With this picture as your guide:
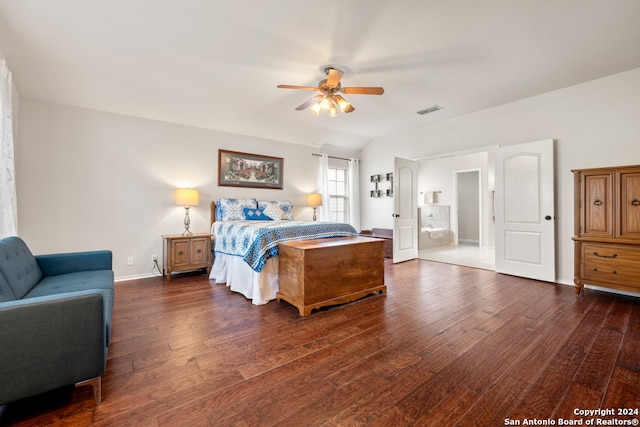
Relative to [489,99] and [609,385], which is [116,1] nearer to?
[609,385]

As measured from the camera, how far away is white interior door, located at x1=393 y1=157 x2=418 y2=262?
16.7 ft

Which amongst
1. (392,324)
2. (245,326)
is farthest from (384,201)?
(245,326)

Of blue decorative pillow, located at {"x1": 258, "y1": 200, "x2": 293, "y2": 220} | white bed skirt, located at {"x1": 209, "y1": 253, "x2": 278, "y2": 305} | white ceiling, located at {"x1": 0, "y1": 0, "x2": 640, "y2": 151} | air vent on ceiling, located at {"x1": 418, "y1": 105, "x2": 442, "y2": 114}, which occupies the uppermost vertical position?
air vent on ceiling, located at {"x1": 418, "y1": 105, "x2": 442, "y2": 114}

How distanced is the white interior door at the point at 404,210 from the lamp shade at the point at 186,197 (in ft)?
11.3

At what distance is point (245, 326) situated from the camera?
2365mm

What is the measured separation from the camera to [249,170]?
500cm

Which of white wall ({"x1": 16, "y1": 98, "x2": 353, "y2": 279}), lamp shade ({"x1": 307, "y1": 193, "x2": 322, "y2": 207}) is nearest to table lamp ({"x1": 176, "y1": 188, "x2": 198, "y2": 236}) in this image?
white wall ({"x1": 16, "y1": 98, "x2": 353, "y2": 279})

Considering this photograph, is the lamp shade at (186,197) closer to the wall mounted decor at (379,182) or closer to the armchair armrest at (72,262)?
the armchair armrest at (72,262)

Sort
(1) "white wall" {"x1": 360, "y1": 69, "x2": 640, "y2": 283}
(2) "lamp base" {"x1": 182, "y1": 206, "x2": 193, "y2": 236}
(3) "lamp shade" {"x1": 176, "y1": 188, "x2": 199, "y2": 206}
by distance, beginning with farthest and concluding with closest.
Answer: (2) "lamp base" {"x1": 182, "y1": 206, "x2": 193, "y2": 236}
(3) "lamp shade" {"x1": 176, "y1": 188, "x2": 199, "y2": 206}
(1) "white wall" {"x1": 360, "y1": 69, "x2": 640, "y2": 283}

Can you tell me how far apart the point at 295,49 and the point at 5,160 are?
9.29 ft

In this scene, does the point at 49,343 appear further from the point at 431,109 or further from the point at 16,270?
the point at 431,109

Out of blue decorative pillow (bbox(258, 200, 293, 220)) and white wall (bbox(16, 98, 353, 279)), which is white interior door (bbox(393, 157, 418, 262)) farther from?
white wall (bbox(16, 98, 353, 279))

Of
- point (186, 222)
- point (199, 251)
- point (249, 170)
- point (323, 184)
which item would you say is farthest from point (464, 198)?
point (186, 222)

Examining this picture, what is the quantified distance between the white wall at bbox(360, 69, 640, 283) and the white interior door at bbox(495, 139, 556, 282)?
0.14m
